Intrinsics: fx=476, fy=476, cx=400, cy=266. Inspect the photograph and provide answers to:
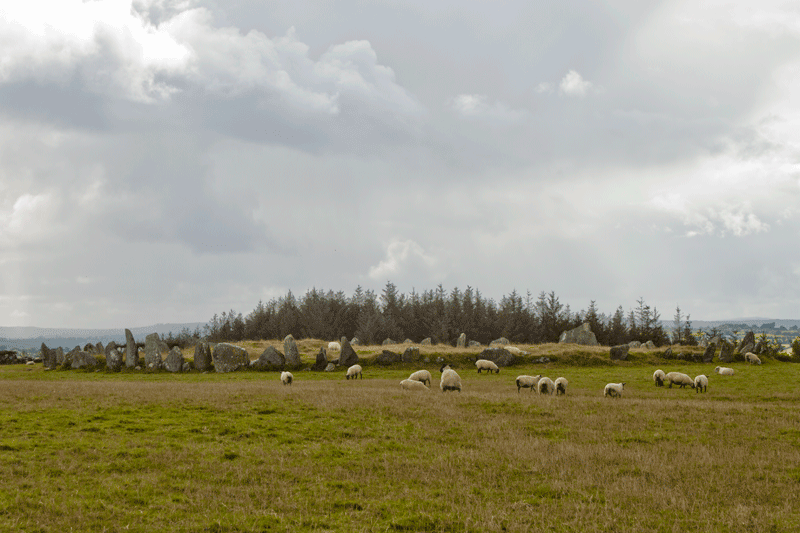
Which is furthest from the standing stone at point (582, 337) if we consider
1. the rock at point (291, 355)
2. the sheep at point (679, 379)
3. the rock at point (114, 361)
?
the rock at point (114, 361)

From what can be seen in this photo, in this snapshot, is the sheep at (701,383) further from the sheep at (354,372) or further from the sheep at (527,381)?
the sheep at (354,372)

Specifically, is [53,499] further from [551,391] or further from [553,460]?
[551,391]

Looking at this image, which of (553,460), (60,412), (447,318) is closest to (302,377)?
(60,412)

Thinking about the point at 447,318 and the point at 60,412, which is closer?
the point at 60,412

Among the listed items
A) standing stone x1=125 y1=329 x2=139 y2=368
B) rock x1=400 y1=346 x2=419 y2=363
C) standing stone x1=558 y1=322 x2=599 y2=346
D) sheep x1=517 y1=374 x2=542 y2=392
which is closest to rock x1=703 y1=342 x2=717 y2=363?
standing stone x1=558 y1=322 x2=599 y2=346

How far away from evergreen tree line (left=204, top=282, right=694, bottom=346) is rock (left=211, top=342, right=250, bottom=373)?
3665 cm

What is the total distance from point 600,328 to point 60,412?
283 ft

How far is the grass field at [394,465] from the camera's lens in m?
9.05

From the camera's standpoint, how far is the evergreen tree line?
8738 cm

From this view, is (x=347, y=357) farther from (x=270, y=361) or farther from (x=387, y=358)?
(x=270, y=361)

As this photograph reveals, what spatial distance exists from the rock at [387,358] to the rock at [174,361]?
19815 millimetres

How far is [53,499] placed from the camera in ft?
31.3

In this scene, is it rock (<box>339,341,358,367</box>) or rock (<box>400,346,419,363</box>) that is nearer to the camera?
rock (<box>339,341,358,367</box>)

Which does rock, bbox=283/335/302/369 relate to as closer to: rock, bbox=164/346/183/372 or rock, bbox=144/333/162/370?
rock, bbox=164/346/183/372
